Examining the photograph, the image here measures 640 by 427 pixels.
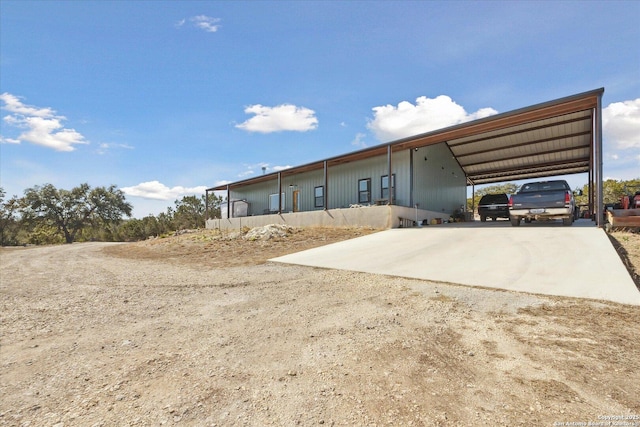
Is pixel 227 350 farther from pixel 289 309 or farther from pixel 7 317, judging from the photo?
pixel 7 317

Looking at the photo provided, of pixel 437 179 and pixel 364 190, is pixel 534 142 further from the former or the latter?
pixel 364 190

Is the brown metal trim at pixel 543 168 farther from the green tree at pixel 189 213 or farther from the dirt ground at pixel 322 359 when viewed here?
the green tree at pixel 189 213

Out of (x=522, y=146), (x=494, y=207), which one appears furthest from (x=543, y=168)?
(x=494, y=207)

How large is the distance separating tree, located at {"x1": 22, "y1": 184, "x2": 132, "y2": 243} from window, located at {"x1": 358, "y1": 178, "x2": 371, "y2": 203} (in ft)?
111

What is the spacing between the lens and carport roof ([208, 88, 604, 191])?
10.7 meters

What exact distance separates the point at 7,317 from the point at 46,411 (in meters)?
Result: 3.08

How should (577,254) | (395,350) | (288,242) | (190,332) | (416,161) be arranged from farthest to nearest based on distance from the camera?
1. (416,161)
2. (288,242)
3. (577,254)
4. (190,332)
5. (395,350)

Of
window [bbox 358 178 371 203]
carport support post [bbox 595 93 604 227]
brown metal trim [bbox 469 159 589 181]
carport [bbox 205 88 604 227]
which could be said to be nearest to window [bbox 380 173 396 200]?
carport [bbox 205 88 604 227]

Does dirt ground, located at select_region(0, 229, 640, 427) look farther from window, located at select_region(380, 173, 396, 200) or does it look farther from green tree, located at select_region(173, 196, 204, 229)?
green tree, located at select_region(173, 196, 204, 229)

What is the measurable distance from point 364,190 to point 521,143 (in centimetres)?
881

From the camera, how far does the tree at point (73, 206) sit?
34.2 m

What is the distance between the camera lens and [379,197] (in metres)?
17.2

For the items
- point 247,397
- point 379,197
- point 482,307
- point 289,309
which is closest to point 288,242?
point 379,197

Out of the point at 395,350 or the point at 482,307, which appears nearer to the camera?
the point at 395,350
